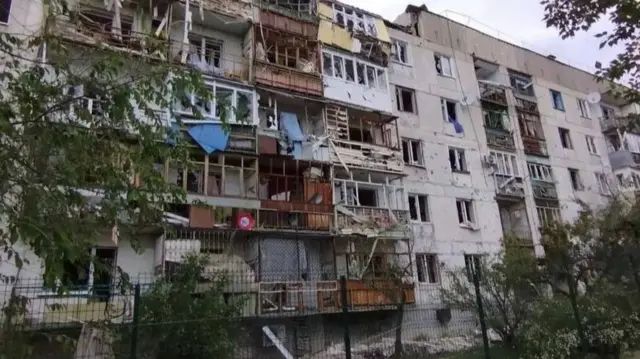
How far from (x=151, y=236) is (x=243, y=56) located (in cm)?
955

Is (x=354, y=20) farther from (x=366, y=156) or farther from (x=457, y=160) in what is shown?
(x=457, y=160)

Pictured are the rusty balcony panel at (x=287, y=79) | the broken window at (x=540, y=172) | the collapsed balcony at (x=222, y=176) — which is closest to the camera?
the collapsed balcony at (x=222, y=176)

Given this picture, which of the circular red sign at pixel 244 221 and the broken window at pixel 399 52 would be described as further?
the broken window at pixel 399 52

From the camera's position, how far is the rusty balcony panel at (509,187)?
28.0 meters

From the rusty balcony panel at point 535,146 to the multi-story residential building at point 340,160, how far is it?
0.32 ft

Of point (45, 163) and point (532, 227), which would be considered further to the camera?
point (532, 227)

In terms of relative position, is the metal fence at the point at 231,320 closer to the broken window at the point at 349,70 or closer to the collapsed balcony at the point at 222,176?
the collapsed balcony at the point at 222,176

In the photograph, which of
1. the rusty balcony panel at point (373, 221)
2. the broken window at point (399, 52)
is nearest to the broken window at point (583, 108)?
the broken window at point (399, 52)

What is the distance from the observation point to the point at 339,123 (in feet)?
75.3

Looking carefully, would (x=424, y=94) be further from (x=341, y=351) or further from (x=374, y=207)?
(x=341, y=351)

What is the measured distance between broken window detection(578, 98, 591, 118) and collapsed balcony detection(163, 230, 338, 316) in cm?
2770

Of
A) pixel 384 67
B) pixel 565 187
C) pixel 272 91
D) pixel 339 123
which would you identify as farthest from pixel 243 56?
pixel 565 187

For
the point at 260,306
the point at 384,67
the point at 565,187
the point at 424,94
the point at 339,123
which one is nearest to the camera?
the point at 260,306

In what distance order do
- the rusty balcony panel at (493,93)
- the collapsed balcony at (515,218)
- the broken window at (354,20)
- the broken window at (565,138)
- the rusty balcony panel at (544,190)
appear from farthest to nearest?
the broken window at (565,138)
the rusty balcony panel at (493,93)
the rusty balcony panel at (544,190)
the collapsed balcony at (515,218)
the broken window at (354,20)
